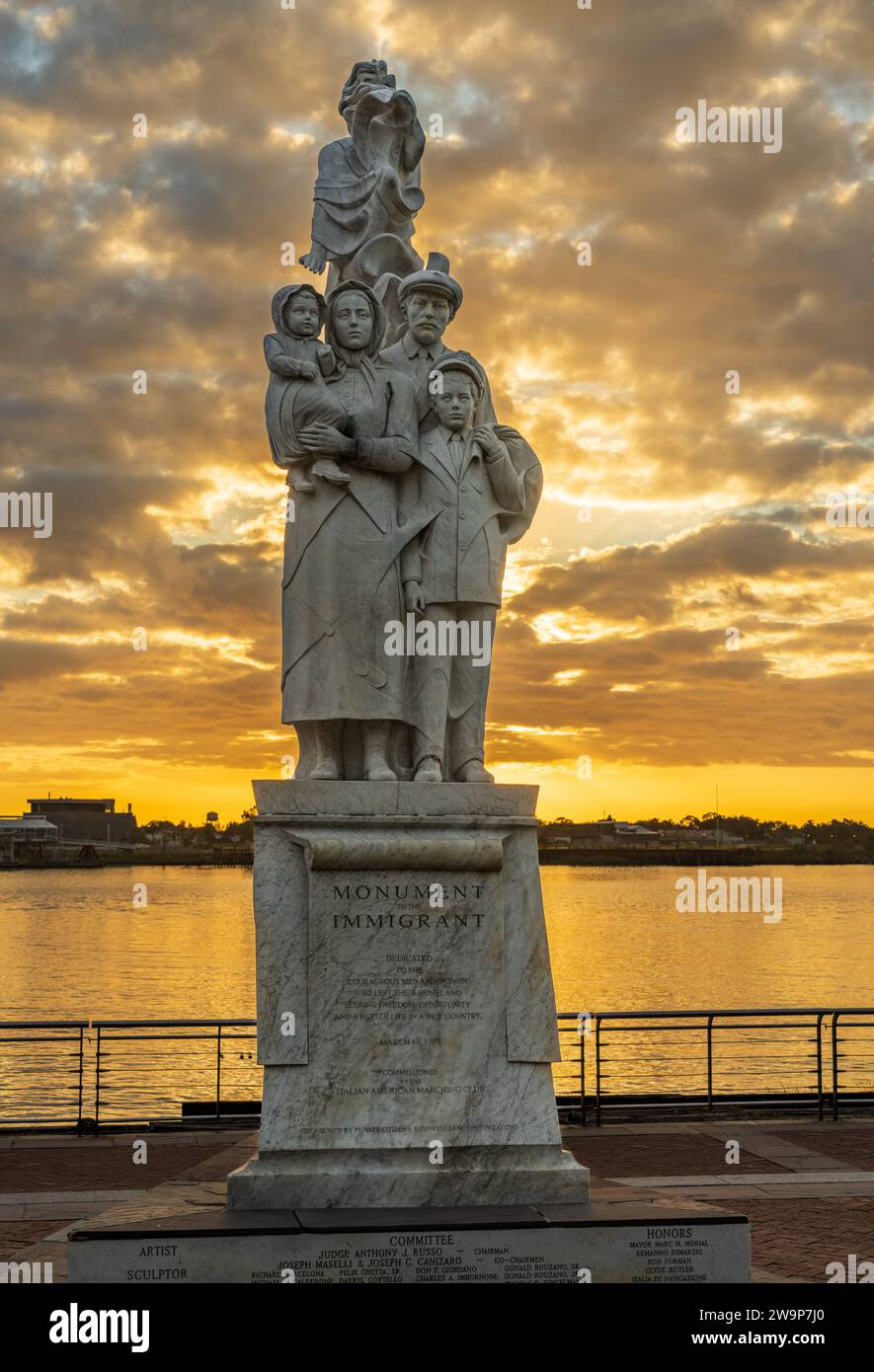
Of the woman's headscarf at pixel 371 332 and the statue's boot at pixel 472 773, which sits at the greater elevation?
the woman's headscarf at pixel 371 332

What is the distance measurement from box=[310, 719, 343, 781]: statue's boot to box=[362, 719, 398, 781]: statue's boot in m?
0.14

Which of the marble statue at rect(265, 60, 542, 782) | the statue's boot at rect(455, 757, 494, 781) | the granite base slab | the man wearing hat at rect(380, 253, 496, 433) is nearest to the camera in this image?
the granite base slab

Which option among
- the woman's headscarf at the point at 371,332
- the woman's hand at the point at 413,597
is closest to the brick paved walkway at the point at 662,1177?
the woman's hand at the point at 413,597

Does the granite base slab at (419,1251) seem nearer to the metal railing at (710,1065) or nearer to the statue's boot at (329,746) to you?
the statue's boot at (329,746)

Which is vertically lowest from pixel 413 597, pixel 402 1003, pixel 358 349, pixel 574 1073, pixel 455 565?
pixel 574 1073

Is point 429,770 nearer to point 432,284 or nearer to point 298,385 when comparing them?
point 298,385

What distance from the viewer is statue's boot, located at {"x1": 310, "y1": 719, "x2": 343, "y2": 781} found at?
7.95 m

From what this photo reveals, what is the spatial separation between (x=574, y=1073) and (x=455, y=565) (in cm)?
1650

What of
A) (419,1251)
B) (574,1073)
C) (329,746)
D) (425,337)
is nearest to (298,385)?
(425,337)

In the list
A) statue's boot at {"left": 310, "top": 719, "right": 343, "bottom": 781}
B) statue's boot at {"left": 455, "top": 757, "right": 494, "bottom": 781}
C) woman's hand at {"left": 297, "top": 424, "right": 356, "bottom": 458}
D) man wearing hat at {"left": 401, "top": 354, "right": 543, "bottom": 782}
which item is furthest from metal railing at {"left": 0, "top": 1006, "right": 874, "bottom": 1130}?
woman's hand at {"left": 297, "top": 424, "right": 356, "bottom": 458}

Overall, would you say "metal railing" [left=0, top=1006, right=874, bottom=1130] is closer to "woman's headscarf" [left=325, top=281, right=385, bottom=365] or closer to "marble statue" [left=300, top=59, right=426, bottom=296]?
"woman's headscarf" [left=325, top=281, right=385, bottom=365]

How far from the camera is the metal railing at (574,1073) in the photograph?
14.2 m

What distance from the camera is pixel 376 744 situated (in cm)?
794
